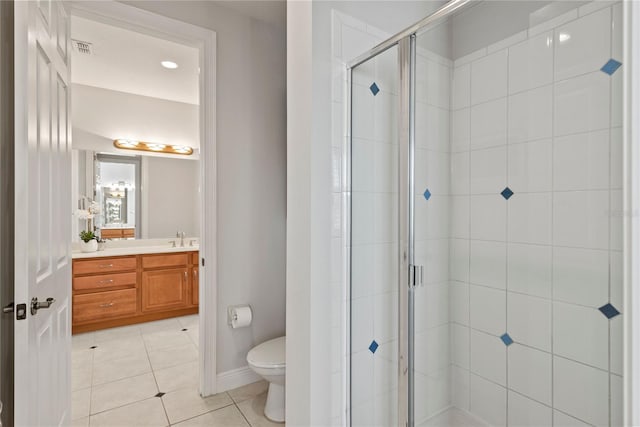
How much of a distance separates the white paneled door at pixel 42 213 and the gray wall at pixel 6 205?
0.12 metres

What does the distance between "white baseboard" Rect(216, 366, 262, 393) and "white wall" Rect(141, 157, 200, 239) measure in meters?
2.44

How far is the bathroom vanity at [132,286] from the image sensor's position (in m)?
3.26

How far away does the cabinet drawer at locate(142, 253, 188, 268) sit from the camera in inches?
141

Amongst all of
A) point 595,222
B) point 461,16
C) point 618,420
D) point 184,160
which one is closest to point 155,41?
point 184,160

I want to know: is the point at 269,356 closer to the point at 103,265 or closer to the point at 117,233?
the point at 103,265

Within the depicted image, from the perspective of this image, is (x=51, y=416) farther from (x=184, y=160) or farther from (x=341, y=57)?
(x=184, y=160)

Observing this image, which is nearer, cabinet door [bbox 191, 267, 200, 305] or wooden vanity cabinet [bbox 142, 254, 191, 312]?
wooden vanity cabinet [bbox 142, 254, 191, 312]

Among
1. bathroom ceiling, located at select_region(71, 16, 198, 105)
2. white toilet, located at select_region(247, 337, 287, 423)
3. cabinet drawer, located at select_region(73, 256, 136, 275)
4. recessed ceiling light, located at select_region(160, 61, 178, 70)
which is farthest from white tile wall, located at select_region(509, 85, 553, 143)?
cabinet drawer, located at select_region(73, 256, 136, 275)

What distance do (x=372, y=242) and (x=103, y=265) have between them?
3095 millimetres

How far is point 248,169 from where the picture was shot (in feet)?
7.86

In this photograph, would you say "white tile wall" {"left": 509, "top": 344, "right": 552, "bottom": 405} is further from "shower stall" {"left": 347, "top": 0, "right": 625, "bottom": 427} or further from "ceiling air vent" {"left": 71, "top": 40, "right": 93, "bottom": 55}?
"ceiling air vent" {"left": 71, "top": 40, "right": 93, "bottom": 55}

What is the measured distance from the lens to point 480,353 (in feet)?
4.67

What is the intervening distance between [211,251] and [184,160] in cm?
259

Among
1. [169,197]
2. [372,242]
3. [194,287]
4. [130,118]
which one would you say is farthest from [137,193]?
[372,242]
